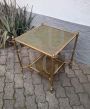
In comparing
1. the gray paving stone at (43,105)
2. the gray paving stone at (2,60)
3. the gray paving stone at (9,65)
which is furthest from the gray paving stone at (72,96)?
the gray paving stone at (2,60)

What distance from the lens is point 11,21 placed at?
2.55 meters

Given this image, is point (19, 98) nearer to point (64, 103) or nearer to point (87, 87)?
point (64, 103)

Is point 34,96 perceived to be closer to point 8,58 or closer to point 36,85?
point 36,85

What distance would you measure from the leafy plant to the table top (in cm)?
70

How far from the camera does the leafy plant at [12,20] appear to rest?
2518 millimetres

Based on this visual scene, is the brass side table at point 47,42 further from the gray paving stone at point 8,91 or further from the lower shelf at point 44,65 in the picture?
the gray paving stone at point 8,91

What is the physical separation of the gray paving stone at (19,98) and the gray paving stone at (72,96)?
21.3 inches

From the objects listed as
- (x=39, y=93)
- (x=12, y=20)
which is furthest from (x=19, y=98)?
(x=12, y=20)

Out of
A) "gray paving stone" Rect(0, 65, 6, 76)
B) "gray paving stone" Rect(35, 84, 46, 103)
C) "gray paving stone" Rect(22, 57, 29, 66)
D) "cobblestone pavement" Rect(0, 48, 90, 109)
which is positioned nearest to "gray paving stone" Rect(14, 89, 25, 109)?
"cobblestone pavement" Rect(0, 48, 90, 109)

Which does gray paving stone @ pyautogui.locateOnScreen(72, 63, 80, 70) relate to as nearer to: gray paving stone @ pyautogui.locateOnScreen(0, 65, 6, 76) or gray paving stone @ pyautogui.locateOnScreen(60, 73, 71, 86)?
gray paving stone @ pyautogui.locateOnScreen(60, 73, 71, 86)

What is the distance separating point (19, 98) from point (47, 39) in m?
0.76

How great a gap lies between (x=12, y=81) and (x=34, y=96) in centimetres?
38

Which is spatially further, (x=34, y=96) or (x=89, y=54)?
(x=89, y=54)

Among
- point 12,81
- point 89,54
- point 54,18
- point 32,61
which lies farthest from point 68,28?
point 12,81
